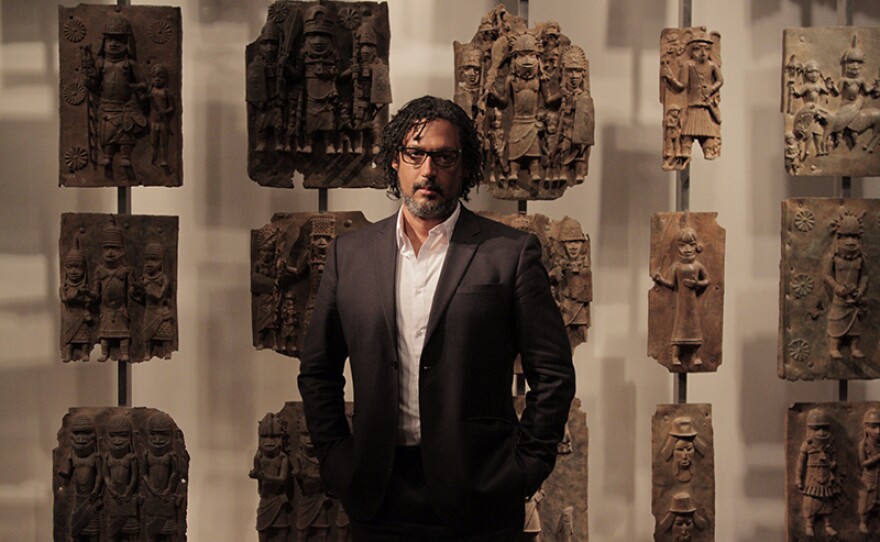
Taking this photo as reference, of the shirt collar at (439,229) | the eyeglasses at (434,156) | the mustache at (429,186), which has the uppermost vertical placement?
the eyeglasses at (434,156)

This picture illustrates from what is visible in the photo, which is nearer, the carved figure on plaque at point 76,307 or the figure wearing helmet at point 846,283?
the carved figure on plaque at point 76,307

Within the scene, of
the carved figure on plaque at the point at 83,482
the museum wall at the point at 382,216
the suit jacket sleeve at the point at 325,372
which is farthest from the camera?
the museum wall at the point at 382,216

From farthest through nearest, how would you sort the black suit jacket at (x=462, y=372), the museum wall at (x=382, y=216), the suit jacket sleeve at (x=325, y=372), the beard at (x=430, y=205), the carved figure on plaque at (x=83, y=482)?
the museum wall at (x=382, y=216) → the carved figure on plaque at (x=83, y=482) → the suit jacket sleeve at (x=325, y=372) → the beard at (x=430, y=205) → the black suit jacket at (x=462, y=372)

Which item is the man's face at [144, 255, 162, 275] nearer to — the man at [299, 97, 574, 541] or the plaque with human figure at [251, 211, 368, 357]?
the plaque with human figure at [251, 211, 368, 357]

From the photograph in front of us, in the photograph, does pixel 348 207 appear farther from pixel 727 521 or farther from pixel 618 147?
pixel 727 521

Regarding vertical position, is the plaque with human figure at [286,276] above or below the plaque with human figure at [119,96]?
below

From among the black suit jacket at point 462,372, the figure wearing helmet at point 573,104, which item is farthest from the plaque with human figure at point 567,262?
the black suit jacket at point 462,372

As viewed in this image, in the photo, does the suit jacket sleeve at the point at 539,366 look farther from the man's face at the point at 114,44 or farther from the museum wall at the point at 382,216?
the man's face at the point at 114,44

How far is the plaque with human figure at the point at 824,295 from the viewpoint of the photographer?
5062mm

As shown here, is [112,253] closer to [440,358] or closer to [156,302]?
[156,302]

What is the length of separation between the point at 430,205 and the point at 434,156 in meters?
0.16

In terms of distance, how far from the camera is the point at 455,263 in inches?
129

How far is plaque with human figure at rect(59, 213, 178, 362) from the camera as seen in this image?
4805 millimetres

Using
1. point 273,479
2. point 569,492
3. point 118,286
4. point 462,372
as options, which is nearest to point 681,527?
point 569,492
